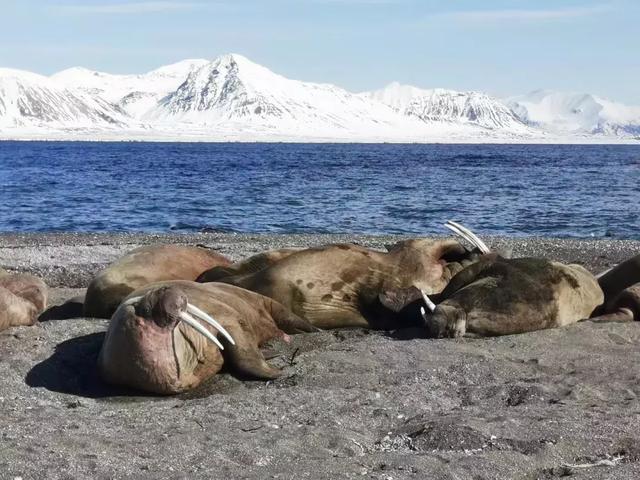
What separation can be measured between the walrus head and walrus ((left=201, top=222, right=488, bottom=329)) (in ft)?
5.94

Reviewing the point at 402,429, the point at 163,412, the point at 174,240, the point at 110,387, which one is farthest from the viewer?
the point at 174,240

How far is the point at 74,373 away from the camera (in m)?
7.88

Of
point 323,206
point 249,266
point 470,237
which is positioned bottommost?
point 323,206

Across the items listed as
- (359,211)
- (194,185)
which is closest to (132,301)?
(359,211)

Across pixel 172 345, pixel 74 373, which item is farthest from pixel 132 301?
pixel 74 373

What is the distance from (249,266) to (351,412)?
10.7ft

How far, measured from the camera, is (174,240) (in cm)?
2023

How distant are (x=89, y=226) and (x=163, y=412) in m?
20.5

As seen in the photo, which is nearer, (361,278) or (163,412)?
(163,412)


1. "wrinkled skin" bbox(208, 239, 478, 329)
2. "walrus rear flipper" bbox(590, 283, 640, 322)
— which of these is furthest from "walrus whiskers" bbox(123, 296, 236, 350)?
"walrus rear flipper" bbox(590, 283, 640, 322)

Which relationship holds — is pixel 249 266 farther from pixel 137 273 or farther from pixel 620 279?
pixel 620 279

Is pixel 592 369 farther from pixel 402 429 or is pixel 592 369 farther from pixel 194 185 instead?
pixel 194 185

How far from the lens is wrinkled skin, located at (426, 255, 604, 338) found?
8.98 meters

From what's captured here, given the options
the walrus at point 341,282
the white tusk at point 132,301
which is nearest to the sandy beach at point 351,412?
the walrus at point 341,282
